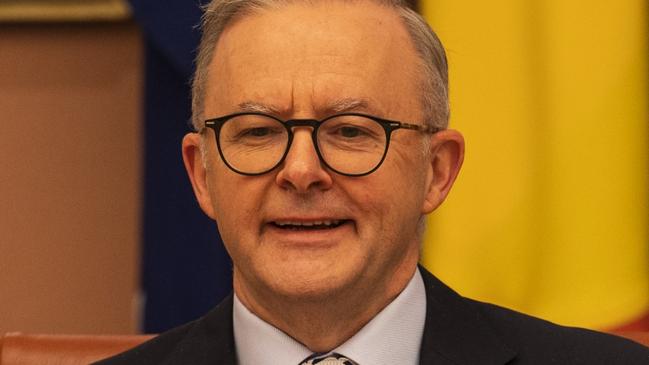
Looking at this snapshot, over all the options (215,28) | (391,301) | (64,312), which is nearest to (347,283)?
(391,301)

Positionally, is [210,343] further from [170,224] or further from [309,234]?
[170,224]

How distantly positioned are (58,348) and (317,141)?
669 mm

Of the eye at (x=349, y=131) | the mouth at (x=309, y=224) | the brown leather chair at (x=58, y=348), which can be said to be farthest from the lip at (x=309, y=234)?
the brown leather chair at (x=58, y=348)

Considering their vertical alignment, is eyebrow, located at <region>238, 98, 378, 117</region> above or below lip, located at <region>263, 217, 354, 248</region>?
above

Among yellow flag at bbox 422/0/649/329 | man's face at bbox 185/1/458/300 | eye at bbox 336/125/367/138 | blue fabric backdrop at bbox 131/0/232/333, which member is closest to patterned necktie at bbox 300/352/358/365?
man's face at bbox 185/1/458/300

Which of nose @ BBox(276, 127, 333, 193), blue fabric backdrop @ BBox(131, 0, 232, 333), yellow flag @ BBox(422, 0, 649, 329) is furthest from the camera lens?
blue fabric backdrop @ BBox(131, 0, 232, 333)

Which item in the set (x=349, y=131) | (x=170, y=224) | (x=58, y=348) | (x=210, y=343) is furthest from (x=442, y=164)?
(x=170, y=224)

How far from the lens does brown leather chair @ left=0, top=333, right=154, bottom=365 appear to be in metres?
1.93

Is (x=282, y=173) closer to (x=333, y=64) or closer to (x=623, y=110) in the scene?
(x=333, y=64)

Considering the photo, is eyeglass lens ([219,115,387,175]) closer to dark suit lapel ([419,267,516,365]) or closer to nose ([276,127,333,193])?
nose ([276,127,333,193])

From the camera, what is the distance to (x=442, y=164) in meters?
1.79

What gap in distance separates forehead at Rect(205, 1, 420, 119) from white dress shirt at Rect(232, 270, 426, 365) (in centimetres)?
30

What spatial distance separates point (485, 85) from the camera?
2.59 m

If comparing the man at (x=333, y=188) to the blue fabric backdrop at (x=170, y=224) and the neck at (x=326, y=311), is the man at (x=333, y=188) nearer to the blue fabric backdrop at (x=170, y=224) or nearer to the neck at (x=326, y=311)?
the neck at (x=326, y=311)
